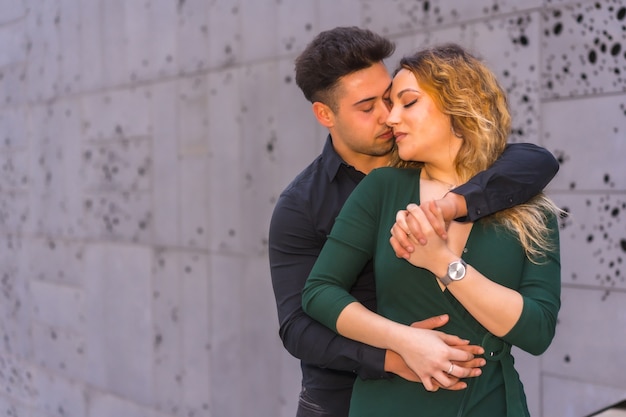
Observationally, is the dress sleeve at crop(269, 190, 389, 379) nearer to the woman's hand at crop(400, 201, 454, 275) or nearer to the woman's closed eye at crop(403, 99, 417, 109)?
the woman's hand at crop(400, 201, 454, 275)

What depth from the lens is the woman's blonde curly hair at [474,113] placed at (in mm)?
1896

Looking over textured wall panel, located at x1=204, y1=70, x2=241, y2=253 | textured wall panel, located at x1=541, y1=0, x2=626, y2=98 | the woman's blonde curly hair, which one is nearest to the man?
the woman's blonde curly hair

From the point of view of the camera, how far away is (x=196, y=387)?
199 inches

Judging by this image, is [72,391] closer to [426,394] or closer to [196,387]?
[196,387]

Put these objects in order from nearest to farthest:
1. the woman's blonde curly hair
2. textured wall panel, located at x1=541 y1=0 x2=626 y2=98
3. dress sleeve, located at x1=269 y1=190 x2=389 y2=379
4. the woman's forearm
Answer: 1. the woman's forearm
2. the woman's blonde curly hair
3. dress sleeve, located at x1=269 y1=190 x2=389 y2=379
4. textured wall panel, located at x1=541 y1=0 x2=626 y2=98

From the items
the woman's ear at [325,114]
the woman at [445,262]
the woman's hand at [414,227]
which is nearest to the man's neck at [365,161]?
the woman's ear at [325,114]

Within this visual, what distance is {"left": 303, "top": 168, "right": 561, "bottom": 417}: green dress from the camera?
73.3 inches

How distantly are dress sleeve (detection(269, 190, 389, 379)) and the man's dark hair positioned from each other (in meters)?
0.38

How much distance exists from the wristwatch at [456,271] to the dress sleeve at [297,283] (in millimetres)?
427

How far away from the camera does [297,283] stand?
2367 mm

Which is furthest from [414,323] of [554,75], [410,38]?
[410,38]

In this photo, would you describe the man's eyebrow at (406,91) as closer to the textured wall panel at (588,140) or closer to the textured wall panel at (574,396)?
the textured wall panel at (588,140)

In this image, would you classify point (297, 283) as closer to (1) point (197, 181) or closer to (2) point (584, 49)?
(2) point (584, 49)

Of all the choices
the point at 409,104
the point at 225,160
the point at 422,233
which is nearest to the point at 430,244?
the point at 422,233
